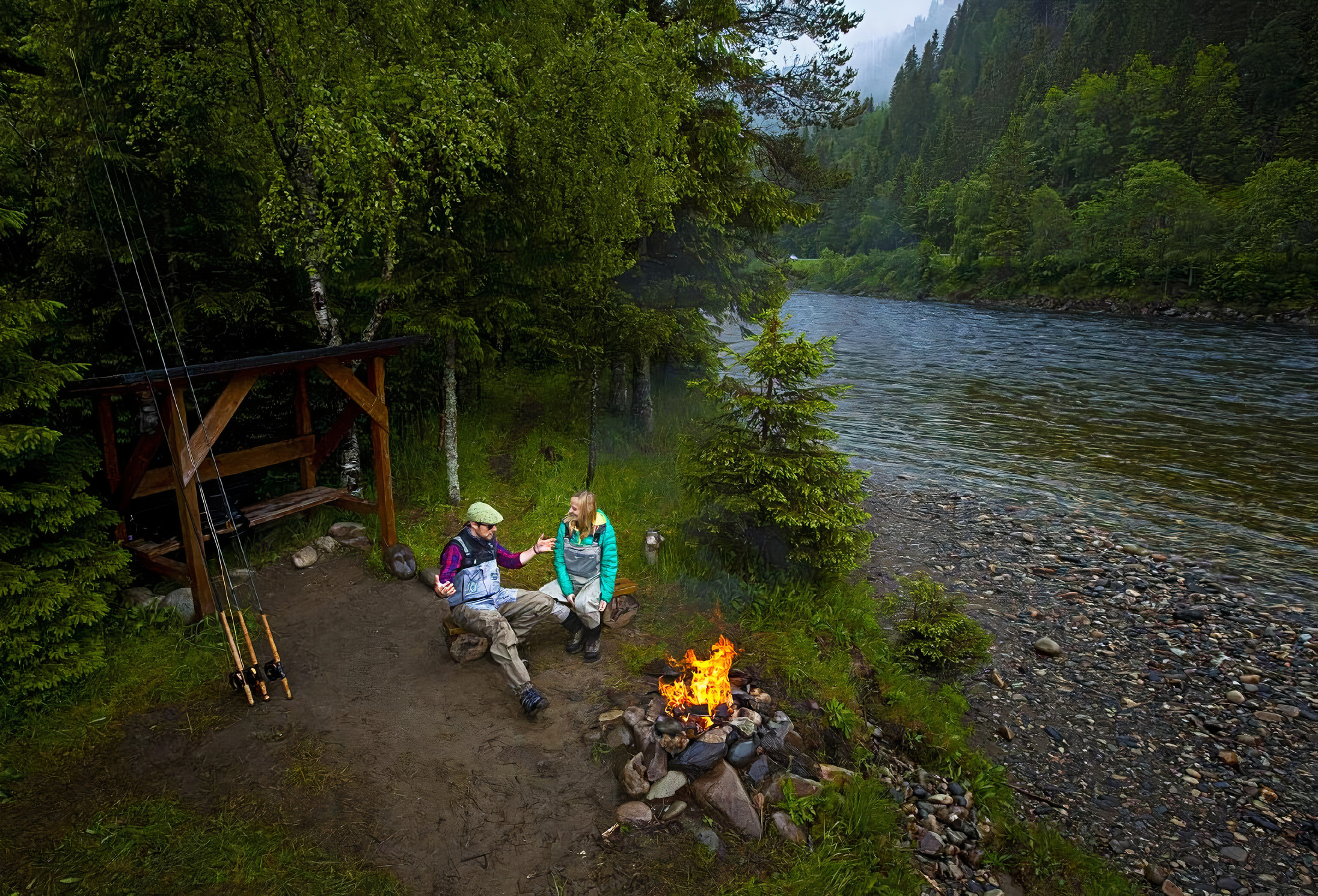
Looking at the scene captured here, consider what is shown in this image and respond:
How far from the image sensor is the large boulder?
5945 millimetres

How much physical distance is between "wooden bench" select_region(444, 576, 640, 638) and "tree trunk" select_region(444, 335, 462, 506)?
4033 millimetres

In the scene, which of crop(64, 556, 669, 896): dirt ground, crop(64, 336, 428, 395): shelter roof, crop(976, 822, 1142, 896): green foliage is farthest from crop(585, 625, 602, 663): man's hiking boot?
crop(64, 336, 428, 395): shelter roof

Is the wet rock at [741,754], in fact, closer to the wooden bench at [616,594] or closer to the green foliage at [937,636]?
the wooden bench at [616,594]

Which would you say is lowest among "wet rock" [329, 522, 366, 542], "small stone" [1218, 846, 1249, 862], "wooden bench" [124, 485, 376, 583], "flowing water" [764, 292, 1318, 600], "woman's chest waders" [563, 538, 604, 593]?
"flowing water" [764, 292, 1318, 600]

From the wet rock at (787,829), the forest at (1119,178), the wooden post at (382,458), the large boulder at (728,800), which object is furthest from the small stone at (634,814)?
the forest at (1119,178)

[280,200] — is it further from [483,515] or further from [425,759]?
[425,759]

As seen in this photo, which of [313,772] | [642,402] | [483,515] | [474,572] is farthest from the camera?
[642,402]

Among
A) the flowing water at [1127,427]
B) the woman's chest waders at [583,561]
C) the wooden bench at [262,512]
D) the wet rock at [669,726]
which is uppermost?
the woman's chest waders at [583,561]

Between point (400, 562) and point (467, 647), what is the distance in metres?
2.63

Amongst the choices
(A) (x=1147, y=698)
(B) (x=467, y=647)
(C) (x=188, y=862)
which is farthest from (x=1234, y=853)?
(C) (x=188, y=862)

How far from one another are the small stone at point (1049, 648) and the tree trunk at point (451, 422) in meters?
10.1

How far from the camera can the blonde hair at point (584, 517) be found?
25.8ft

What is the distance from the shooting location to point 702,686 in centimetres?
747

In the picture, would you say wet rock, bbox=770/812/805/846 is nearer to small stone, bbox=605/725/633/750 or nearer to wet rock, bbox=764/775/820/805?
wet rock, bbox=764/775/820/805
